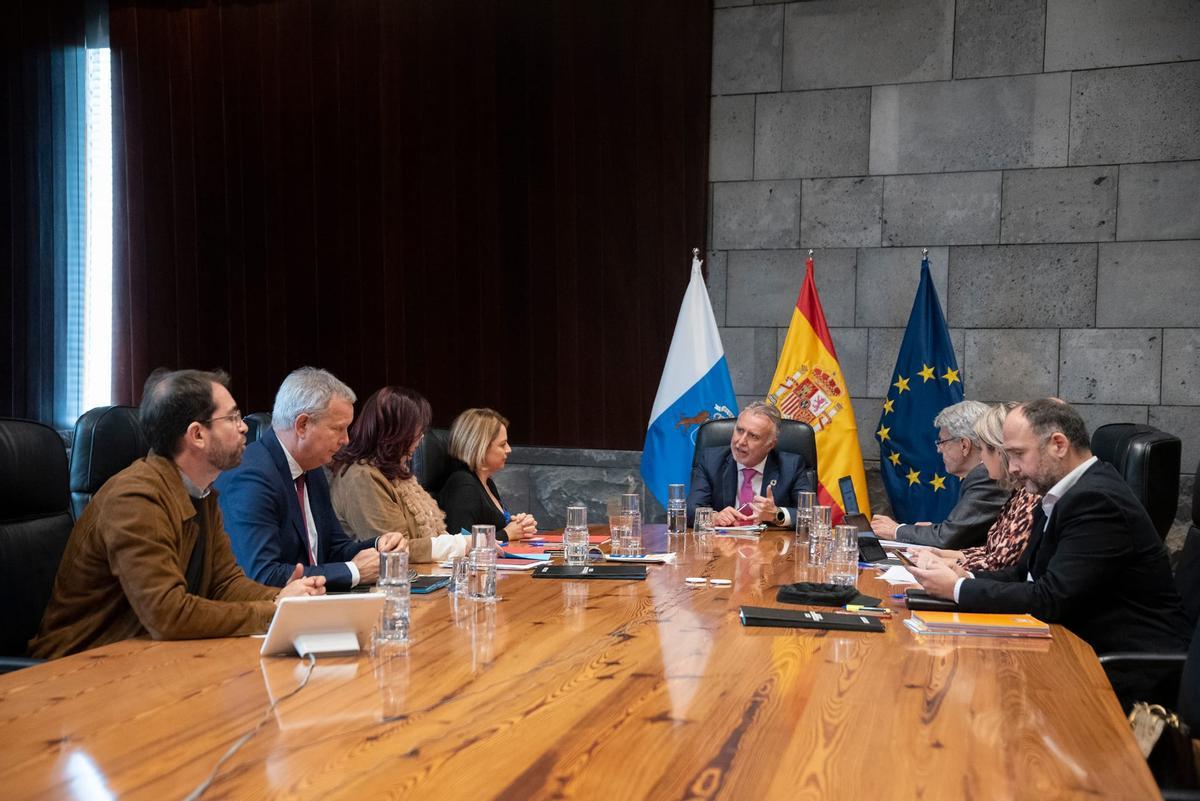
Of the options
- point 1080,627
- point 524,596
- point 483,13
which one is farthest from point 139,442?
point 483,13

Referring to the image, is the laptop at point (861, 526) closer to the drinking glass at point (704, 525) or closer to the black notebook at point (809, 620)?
the drinking glass at point (704, 525)

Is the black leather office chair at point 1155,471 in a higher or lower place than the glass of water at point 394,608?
higher

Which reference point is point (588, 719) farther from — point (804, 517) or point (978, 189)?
point (978, 189)

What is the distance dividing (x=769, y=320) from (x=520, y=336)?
1.44 metres

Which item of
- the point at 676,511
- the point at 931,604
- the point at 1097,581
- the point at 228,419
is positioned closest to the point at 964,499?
the point at 676,511

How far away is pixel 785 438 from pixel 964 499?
0.97 metres

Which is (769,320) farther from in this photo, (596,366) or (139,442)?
(139,442)

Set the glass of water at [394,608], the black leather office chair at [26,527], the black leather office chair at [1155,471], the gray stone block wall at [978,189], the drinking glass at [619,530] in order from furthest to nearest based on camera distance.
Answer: the gray stone block wall at [978,189] < the black leather office chair at [1155,471] < the drinking glass at [619,530] < the black leather office chair at [26,527] < the glass of water at [394,608]

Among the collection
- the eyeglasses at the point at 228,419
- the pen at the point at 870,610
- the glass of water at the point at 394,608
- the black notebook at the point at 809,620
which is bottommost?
the pen at the point at 870,610

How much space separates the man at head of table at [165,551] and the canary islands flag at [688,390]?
130 inches

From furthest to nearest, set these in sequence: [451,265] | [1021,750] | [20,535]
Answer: [451,265] < [20,535] < [1021,750]

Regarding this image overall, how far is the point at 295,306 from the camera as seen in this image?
659cm

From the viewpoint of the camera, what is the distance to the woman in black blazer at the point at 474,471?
4.08 m

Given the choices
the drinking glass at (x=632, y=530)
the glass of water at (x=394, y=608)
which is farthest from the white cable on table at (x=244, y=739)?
the drinking glass at (x=632, y=530)
